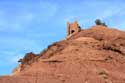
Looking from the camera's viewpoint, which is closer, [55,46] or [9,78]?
[9,78]

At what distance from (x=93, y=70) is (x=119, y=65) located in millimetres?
4635

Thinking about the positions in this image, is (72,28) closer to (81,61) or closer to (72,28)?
(72,28)

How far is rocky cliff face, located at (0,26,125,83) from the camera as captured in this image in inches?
2066

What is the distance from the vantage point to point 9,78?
161 ft

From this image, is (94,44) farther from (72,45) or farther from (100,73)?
(100,73)

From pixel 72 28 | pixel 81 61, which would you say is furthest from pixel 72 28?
pixel 81 61

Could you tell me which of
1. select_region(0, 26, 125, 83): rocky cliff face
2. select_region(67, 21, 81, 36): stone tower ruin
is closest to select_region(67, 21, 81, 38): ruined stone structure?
select_region(67, 21, 81, 36): stone tower ruin

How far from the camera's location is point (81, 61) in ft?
186

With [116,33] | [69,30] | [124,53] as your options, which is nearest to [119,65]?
[124,53]

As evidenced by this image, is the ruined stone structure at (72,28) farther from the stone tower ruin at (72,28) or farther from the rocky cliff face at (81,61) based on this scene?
the rocky cliff face at (81,61)

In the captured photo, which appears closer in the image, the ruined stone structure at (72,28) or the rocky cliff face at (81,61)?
the rocky cliff face at (81,61)

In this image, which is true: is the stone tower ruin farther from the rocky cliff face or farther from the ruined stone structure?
the rocky cliff face

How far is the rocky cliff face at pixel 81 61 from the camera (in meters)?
52.5

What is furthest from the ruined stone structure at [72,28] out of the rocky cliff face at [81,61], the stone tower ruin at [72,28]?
the rocky cliff face at [81,61]
